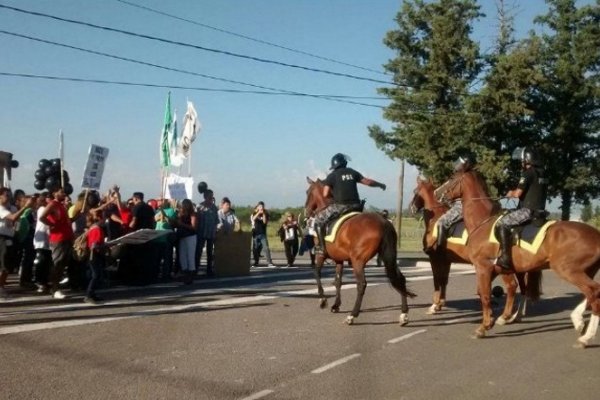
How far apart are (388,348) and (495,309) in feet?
14.8

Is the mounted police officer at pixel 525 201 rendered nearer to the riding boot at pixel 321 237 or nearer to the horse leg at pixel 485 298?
the horse leg at pixel 485 298

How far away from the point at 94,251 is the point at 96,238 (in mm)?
241

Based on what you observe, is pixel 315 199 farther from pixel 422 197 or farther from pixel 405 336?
pixel 405 336

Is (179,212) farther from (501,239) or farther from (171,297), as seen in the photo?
(501,239)

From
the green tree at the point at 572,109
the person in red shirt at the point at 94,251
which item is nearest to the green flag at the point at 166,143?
the person in red shirt at the point at 94,251

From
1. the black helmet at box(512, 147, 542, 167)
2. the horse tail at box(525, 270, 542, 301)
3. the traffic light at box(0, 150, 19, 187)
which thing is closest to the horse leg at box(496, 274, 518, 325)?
the horse tail at box(525, 270, 542, 301)

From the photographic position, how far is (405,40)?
114ft

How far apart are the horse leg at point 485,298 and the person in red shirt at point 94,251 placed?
630 cm

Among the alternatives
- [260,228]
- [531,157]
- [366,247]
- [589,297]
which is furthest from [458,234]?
[260,228]

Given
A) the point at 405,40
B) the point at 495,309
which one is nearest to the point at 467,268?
the point at 495,309

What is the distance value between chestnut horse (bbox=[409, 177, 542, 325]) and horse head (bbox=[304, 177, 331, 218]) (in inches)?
75.1

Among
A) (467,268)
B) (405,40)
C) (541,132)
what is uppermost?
(405,40)

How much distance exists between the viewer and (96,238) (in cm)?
1226

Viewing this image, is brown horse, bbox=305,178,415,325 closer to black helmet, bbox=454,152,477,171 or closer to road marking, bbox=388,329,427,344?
road marking, bbox=388,329,427,344
